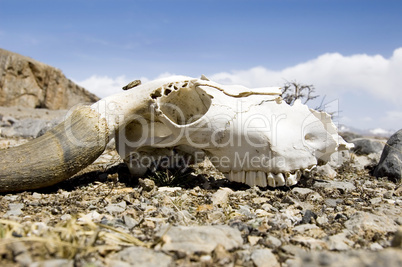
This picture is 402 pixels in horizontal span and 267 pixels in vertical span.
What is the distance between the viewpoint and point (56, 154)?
12.2 feet

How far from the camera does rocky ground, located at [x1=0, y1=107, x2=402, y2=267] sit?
199cm

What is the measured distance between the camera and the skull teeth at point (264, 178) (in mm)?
3840

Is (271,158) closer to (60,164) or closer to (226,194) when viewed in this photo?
(226,194)

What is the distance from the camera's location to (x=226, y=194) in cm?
368

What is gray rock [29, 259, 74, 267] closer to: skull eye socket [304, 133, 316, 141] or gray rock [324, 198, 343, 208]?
gray rock [324, 198, 343, 208]

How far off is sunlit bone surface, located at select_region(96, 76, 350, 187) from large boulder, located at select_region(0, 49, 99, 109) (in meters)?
16.2

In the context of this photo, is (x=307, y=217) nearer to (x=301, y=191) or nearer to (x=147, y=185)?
(x=301, y=191)

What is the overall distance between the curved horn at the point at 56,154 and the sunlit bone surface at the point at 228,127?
199mm

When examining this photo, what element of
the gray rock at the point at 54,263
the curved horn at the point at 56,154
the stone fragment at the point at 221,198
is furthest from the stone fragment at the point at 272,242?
the curved horn at the point at 56,154

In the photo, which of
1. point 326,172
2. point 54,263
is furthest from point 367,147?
point 54,263

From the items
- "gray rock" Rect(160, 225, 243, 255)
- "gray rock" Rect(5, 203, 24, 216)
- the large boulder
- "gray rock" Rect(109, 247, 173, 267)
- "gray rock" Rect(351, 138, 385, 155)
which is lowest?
"gray rock" Rect(5, 203, 24, 216)

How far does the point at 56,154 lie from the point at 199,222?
177 cm

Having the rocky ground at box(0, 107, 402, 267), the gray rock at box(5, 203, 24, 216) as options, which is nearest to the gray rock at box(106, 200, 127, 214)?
the rocky ground at box(0, 107, 402, 267)

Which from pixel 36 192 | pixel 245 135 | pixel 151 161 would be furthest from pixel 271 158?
pixel 36 192
